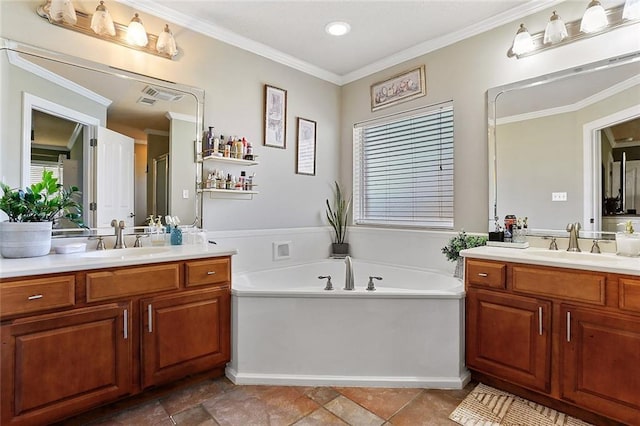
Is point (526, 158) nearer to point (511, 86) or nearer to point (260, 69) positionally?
point (511, 86)

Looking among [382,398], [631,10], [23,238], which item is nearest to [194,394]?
[382,398]

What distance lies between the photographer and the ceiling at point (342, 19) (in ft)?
7.52

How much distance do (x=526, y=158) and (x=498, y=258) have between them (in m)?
0.85

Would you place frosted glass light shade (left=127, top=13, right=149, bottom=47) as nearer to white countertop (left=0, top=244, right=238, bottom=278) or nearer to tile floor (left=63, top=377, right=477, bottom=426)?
white countertop (left=0, top=244, right=238, bottom=278)

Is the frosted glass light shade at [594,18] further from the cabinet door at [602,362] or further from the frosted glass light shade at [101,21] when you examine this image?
the frosted glass light shade at [101,21]

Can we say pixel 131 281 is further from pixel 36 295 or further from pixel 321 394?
pixel 321 394

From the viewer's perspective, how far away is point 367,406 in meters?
1.85

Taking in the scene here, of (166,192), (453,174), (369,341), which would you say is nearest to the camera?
(369,341)

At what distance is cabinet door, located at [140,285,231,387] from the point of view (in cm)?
184

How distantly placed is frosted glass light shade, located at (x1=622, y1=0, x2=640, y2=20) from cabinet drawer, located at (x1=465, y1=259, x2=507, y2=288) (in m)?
1.61

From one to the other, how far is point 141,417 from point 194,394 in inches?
11.7

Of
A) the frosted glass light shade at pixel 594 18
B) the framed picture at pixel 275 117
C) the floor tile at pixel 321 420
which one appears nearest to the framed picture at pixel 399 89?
the framed picture at pixel 275 117

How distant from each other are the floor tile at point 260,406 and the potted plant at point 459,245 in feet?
4.56

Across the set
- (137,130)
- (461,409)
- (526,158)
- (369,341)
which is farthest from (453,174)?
(137,130)
